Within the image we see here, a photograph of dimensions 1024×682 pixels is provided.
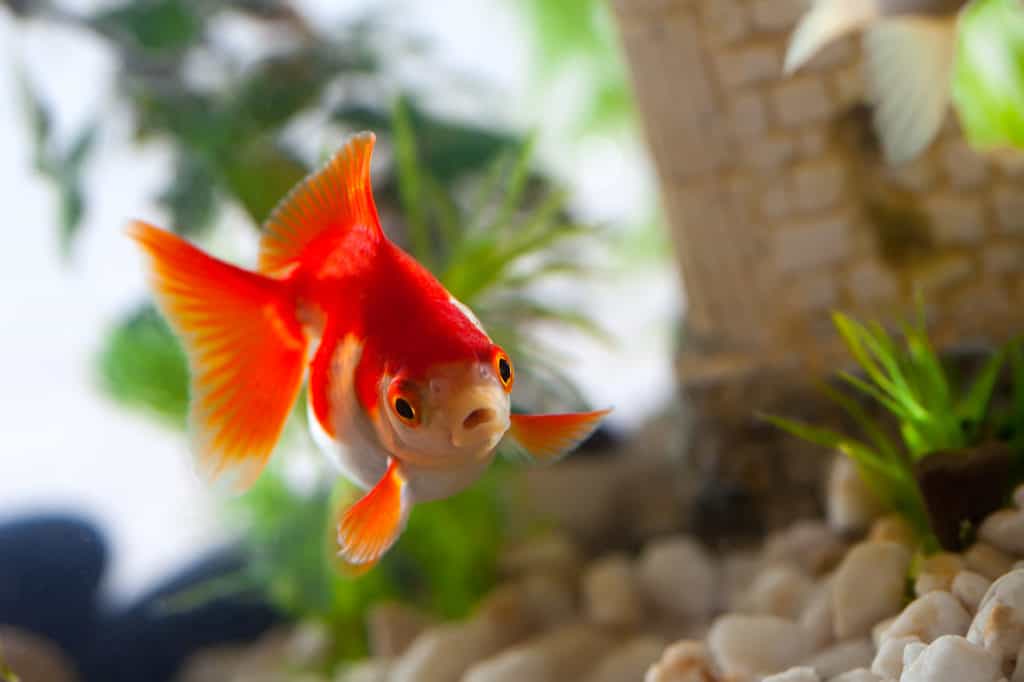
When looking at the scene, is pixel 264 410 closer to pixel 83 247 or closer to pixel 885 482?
pixel 885 482

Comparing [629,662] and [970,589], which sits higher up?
[970,589]

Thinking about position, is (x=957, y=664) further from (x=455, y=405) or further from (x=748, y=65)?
(x=748, y=65)

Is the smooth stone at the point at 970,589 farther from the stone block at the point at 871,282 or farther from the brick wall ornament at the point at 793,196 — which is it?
the stone block at the point at 871,282

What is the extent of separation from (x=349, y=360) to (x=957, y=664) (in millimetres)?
854

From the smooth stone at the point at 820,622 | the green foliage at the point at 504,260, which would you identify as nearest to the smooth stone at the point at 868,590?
the smooth stone at the point at 820,622

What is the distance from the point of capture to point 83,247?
9.33ft

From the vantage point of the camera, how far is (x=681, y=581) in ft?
8.37

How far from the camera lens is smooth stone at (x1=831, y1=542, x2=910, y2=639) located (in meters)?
1.71

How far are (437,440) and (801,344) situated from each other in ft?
6.42

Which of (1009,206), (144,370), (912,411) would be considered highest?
(144,370)

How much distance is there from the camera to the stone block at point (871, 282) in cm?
264

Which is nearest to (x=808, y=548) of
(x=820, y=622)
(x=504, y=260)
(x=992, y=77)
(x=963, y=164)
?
(x=820, y=622)

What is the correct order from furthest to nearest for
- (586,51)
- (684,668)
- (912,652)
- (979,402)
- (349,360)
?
1. (586,51)
2. (979,402)
3. (684,668)
4. (912,652)
5. (349,360)

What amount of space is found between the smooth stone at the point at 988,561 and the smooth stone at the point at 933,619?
12 cm
